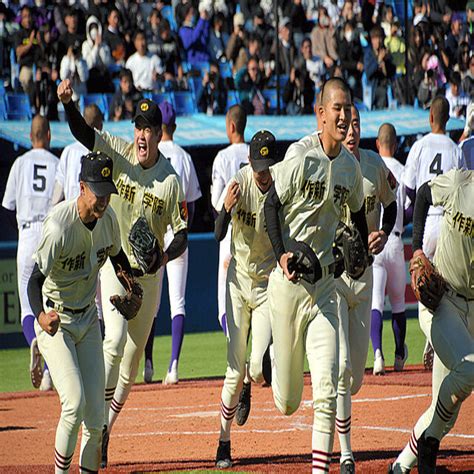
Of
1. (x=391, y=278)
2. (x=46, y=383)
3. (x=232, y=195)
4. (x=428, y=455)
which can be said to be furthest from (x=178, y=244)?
(x=391, y=278)

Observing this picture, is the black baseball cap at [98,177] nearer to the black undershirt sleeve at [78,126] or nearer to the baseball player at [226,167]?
the black undershirt sleeve at [78,126]

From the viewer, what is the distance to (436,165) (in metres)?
12.4

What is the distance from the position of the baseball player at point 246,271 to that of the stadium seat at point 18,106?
9.26 m

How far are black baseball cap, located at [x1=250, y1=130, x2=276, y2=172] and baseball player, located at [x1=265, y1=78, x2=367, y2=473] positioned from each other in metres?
1.21

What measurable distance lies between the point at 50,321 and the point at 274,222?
1.44 m

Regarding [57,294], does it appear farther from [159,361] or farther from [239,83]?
[239,83]

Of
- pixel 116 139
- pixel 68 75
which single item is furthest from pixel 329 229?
pixel 68 75

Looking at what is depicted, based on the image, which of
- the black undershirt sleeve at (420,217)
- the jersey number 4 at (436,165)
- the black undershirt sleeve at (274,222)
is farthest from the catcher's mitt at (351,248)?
the jersey number 4 at (436,165)

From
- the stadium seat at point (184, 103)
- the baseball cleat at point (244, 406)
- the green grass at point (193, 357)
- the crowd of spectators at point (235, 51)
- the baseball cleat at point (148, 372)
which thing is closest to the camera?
the baseball cleat at point (244, 406)

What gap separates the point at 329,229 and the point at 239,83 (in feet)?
42.0

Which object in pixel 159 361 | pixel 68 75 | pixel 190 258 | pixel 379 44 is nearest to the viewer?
pixel 159 361

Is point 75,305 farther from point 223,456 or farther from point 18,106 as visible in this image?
point 18,106

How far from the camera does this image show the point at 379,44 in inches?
816

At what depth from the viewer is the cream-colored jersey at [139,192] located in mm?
8055
